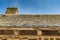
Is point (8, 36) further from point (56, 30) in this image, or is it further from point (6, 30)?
point (56, 30)

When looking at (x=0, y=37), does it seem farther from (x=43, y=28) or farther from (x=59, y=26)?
(x=59, y=26)

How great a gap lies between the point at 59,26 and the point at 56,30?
0.23m

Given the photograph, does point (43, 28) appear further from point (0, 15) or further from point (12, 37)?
point (0, 15)

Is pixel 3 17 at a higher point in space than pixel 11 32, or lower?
higher

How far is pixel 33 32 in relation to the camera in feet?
26.1

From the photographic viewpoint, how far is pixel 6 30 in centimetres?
806

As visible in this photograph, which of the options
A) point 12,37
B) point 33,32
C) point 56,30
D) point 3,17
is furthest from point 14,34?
point 3,17

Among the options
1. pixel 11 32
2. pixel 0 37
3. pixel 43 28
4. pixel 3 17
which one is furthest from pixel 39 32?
pixel 3 17

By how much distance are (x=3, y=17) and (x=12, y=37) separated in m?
2.69

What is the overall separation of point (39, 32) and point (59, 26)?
93cm

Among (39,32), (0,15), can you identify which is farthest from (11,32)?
(0,15)

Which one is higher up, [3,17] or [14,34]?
[3,17]

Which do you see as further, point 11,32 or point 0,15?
point 0,15

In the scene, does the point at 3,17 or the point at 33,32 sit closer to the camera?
the point at 33,32
